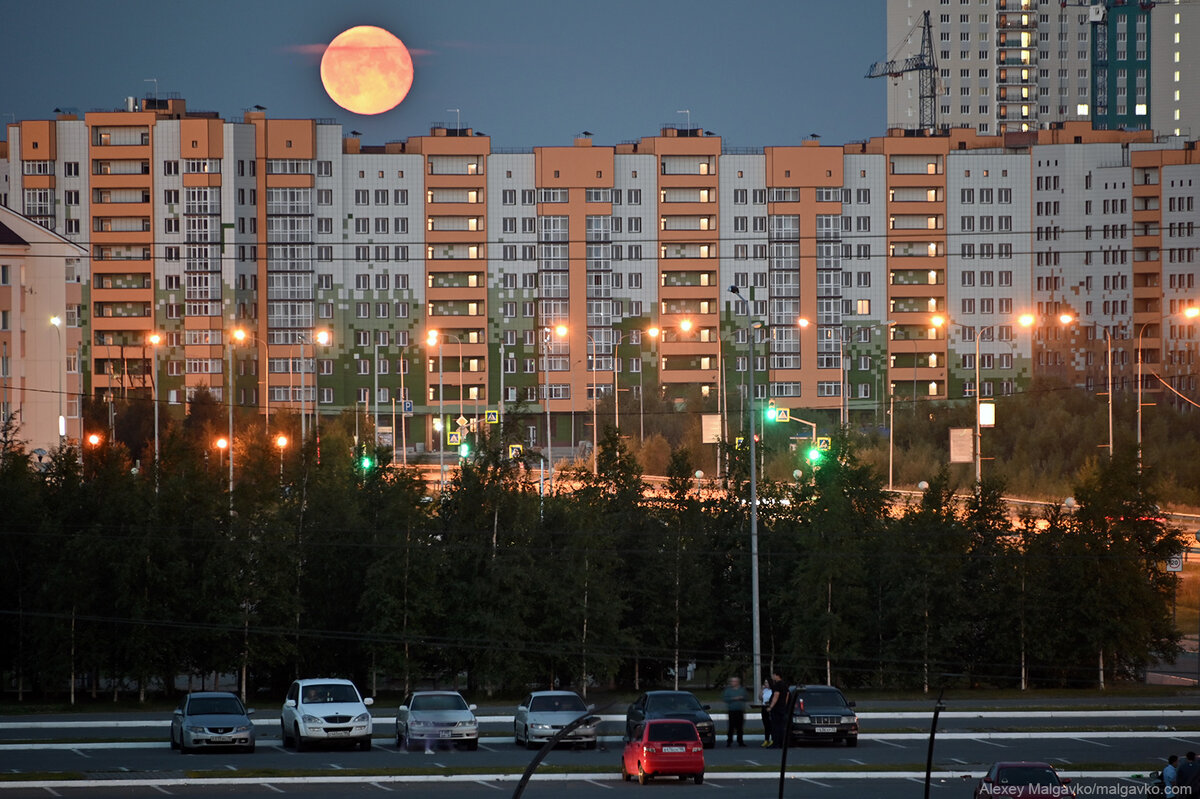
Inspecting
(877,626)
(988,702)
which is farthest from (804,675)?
(988,702)

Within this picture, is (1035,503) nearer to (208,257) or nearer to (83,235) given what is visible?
(208,257)

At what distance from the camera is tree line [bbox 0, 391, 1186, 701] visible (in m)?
43.8

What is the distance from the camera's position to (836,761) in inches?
1198

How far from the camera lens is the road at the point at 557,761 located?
27062mm

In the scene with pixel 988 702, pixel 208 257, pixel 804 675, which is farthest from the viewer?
pixel 208 257

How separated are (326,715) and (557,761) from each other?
16.8ft

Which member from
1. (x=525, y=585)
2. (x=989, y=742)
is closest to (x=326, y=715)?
(x=525, y=585)

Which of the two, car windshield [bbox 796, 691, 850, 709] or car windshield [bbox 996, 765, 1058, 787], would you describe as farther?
car windshield [bbox 796, 691, 850, 709]

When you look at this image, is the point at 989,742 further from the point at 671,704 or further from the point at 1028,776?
the point at 1028,776

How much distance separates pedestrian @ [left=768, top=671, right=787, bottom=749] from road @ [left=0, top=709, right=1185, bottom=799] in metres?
0.49

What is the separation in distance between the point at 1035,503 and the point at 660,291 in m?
61.6

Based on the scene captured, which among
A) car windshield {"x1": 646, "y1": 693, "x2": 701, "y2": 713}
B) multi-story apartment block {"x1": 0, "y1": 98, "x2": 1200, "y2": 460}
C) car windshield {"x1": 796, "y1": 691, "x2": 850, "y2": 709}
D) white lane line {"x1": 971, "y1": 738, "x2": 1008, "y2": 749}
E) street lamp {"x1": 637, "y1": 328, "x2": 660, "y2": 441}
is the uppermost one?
multi-story apartment block {"x1": 0, "y1": 98, "x2": 1200, "y2": 460}

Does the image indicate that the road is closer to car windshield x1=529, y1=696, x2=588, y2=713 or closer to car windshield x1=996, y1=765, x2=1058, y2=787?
car windshield x1=529, y1=696, x2=588, y2=713

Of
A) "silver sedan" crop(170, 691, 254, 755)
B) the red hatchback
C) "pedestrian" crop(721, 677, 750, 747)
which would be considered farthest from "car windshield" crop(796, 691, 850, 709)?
"silver sedan" crop(170, 691, 254, 755)
